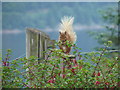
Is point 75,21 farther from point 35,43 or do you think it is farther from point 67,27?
point 35,43

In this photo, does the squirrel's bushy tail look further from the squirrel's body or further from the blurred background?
the blurred background

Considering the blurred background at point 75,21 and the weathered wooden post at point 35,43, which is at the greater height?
the blurred background at point 75,21

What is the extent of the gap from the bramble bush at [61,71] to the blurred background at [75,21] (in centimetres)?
299

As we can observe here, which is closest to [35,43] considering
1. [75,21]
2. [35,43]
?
[35,43]

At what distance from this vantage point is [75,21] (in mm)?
5961

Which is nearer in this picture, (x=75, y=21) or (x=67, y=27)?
(x=67, y=27)

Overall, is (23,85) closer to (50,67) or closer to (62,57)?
(50,67)

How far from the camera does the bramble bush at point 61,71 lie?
2.06 meters

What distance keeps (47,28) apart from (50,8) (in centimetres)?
60

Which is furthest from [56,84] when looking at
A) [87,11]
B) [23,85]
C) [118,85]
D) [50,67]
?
[87,11]

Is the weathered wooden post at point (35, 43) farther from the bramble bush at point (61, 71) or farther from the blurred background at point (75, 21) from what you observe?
the blurred background at point (75, 21)

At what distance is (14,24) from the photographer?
5496mm

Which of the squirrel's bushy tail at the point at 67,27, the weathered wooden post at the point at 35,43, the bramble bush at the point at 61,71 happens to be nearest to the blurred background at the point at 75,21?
the squirrel's bushy tail at the point at 67,27

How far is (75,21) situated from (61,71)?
13.0 feet
